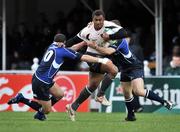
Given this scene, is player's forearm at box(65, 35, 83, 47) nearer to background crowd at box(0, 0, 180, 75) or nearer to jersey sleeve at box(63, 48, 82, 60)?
jersey sleeve at box(63, 48, 82, 60)

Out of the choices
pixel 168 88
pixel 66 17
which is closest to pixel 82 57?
pixel 168 88

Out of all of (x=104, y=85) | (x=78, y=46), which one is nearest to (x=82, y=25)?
(x=104, y=85)

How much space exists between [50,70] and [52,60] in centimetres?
21

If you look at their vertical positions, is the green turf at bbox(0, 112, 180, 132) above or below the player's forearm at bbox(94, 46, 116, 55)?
below

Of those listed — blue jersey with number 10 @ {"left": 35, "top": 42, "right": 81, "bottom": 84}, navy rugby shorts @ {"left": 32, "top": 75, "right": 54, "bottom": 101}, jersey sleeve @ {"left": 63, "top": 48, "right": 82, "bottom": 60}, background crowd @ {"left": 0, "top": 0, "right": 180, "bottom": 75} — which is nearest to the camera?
jersey sleeve @ {"left": 63, "top": 48, "right": 82, "bottom": 60}

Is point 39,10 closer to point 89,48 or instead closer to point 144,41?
point 144,41

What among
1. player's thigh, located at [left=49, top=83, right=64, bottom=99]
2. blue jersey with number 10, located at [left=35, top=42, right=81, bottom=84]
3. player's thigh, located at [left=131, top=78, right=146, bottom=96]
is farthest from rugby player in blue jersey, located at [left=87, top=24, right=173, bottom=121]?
player's thigh, located at [left=49, top=83, right=64, bottom=99]

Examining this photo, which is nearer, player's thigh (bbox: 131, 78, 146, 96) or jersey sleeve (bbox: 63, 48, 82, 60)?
jersey sleeve (bbox: 63, 48, 82, 60)

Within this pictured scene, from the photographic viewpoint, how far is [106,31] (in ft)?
54.7

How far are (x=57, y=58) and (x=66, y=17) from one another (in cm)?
1036

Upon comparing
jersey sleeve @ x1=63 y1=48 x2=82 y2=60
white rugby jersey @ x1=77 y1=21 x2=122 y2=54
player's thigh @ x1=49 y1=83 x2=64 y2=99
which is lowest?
player's thigh @ x1=49 y1=83 x2=64 y2=99

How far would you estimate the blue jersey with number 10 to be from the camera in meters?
16.6

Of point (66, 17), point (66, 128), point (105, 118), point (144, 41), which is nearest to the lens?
point (66, 128)

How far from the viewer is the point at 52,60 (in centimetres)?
1686
